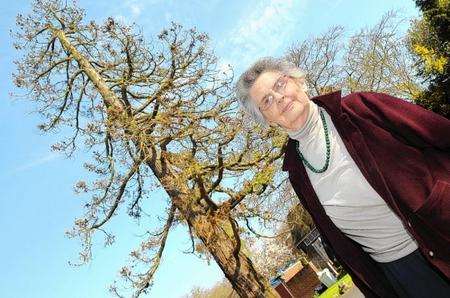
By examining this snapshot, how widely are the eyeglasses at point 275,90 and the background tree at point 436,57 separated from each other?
11480 mm

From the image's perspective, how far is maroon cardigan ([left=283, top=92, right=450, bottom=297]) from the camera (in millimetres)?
2311

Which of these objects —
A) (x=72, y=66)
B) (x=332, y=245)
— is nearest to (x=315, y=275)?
(x=72, y=66)

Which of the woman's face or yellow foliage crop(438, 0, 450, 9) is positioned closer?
the woman's face

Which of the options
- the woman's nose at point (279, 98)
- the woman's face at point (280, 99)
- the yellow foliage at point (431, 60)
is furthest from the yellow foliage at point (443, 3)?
the woman's nose at point (279, 98)

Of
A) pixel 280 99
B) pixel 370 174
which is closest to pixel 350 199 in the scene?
pixel 370 174

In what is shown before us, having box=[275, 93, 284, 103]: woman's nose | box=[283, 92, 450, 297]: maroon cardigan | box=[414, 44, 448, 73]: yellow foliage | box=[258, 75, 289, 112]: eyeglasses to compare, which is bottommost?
box=[283, 92, 450, 297]: maroon cardigan

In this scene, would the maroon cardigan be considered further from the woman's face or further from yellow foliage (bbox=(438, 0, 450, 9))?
yellow foliage (bbox=(438, 0, 450, 9))

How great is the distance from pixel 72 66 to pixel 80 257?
460cm

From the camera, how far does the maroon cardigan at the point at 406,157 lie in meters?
2.31

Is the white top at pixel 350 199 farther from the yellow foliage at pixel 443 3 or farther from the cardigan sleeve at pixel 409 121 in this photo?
the yellow foliage at pixel 443 3

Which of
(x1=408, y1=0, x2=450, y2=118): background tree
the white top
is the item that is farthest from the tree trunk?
(x1=408, y1=0, x2=450, y2=118): background tree

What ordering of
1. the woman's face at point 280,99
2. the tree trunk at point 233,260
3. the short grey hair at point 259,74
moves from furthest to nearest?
the tree trunk at point 233,260 → the short grey hair at point 259,74 → the woman's face at point 280,99

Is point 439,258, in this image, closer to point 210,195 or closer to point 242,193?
point 242,193

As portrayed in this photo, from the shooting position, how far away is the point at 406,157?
2389 millimetres
